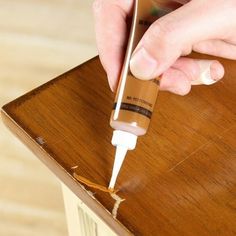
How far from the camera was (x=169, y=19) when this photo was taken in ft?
1.61

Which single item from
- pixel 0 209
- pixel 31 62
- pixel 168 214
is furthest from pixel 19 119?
pixel 31 62

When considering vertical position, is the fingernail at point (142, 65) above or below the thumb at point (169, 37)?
below

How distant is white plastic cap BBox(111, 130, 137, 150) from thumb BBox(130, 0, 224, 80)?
5 cm

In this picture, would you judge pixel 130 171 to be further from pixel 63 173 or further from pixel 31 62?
pixel 31 62

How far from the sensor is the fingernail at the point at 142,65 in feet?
1.59

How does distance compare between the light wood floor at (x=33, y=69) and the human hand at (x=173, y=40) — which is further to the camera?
the light wood floor at (x=33, y=69)

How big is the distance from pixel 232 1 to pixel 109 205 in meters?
0.23

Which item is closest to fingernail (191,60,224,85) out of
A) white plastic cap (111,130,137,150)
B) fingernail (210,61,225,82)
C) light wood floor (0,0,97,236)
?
fingernail (210,61,225,82)

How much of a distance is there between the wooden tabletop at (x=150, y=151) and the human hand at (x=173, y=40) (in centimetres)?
2

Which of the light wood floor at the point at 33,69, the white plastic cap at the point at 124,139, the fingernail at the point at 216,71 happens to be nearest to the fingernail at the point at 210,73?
the fingernail at the point at 216,71

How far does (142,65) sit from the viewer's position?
48 centimetres

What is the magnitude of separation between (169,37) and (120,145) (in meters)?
0.11

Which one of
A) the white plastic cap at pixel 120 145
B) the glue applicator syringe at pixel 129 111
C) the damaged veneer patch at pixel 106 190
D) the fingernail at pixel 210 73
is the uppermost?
the fingernail at pixel 210 73

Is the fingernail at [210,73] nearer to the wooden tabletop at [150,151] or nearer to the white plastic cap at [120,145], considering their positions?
the wooden tabletop at [150,151]
